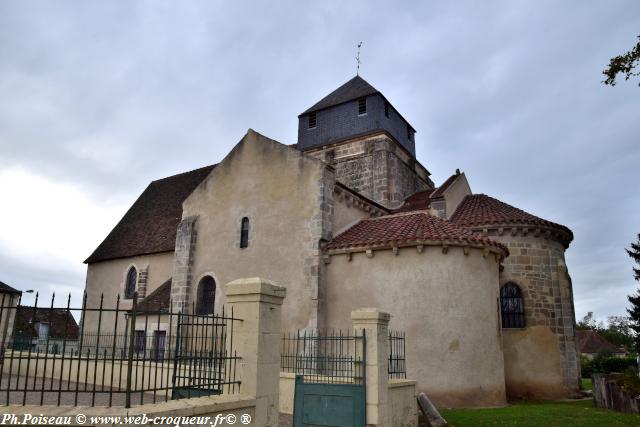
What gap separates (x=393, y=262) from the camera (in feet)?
45.8

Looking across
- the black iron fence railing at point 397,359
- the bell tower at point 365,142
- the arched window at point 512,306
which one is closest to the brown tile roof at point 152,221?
the bell tower at point 365,142

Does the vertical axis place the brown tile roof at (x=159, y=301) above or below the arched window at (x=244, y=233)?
below

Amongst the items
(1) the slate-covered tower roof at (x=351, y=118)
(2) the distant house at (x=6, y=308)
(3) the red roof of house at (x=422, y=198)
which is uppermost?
(1) the slate-covered tower roof at (x=351, y=118)

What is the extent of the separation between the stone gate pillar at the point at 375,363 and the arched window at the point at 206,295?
9.31m

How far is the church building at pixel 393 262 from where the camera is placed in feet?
43.9

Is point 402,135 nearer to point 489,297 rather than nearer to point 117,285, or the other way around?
point 489,297

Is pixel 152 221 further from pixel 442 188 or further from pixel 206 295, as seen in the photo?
pixel 442 188

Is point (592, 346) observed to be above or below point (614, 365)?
above

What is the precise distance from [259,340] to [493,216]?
13.1 m

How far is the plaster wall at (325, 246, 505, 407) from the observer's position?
12945 millimetres

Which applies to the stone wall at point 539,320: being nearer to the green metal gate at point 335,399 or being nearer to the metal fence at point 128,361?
the green metal gate at point 335,399

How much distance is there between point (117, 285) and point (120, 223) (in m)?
4.65

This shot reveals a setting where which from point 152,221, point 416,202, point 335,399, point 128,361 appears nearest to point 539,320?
point 416,202

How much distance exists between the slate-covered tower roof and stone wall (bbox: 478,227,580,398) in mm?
8855
